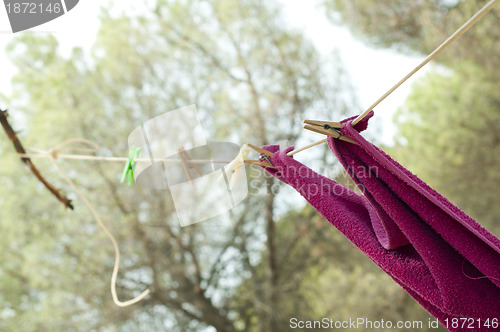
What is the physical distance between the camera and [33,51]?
2.65 m

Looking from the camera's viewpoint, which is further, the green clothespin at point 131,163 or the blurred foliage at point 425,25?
the blurred foliage at point 425,25

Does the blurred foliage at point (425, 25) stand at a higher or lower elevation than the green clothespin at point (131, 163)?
higher

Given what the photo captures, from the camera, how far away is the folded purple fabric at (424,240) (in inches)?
18.1

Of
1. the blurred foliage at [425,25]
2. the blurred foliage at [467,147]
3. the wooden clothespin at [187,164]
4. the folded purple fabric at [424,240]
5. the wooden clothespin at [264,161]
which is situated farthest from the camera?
the blurred foliage at [467,147]

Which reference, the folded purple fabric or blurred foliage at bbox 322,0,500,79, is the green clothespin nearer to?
the folded purple fabric

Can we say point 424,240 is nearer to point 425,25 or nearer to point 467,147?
point 425,25

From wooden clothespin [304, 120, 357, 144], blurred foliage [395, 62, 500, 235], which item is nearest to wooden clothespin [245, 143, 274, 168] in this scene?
wooden clothespin [304, 120, 357, 144]

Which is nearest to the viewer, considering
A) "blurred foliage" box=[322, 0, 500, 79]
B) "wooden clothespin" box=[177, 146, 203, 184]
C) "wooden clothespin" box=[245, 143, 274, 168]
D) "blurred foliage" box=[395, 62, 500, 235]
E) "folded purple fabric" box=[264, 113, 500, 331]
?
"folded purple fabric" box=[264, 113, 500, 331]

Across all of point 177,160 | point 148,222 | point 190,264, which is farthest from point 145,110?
point 177,160

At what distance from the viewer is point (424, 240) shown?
469 millimetres

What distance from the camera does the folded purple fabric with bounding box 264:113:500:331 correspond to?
0.46 meters

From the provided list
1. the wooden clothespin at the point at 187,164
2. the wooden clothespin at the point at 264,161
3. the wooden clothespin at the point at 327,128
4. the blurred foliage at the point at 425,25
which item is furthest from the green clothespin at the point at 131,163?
the blurred foliage at the point at 425,25

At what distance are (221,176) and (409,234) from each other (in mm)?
318

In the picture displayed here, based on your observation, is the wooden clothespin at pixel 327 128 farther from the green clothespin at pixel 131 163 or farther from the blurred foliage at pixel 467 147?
the blurred foliage at pixel 467 147
